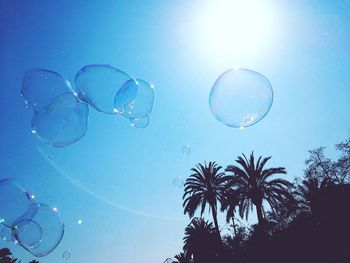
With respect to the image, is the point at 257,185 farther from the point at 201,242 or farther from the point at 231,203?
the point at 201,242

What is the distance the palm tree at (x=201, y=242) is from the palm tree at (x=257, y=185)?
12.5 metres

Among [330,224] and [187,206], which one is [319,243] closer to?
[330,224]

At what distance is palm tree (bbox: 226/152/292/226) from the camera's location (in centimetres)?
2536

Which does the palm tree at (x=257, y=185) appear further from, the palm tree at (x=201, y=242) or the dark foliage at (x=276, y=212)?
the palm tree at (x=201, y=242)

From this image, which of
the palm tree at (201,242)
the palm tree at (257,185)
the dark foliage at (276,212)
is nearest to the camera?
the dark foliage at (276,212)

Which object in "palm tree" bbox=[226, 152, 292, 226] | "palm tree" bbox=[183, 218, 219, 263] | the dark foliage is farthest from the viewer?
"palm tree" bbox=[183, 218, 219, 263]

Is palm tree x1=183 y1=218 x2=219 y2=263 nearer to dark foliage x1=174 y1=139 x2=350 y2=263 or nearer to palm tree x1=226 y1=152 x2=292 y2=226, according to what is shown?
dark foliage x1=174 y1=139 x2=350 y2=263

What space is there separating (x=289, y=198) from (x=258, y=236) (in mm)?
8369

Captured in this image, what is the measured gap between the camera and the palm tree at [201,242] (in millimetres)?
36656

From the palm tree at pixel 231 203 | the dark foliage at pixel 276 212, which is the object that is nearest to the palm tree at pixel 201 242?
the dark foliage at pixel 276 212

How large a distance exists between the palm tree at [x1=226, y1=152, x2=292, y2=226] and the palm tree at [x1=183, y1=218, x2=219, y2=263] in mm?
12536

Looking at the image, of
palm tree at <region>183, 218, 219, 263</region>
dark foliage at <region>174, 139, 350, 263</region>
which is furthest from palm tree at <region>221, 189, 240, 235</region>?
palm tree at <region>183, 218, 219, 263</region>

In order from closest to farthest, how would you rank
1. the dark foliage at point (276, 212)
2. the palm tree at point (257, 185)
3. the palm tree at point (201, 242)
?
the dark foliage at point (276, 212) < the palm tree at point (257, 185) < the palm tree at point (201, 242)

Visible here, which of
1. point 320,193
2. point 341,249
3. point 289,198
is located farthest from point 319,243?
point 289,198
